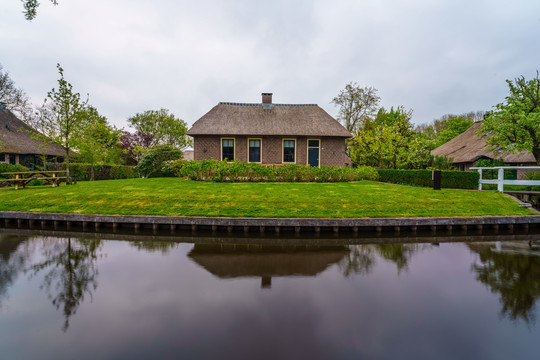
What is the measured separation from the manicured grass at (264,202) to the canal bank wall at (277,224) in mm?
384

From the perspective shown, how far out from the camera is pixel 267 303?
436 cm

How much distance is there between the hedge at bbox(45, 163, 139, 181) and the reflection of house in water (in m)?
20.0

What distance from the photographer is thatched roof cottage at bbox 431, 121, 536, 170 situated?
1964cm

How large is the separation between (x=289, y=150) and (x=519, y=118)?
45.9 ft

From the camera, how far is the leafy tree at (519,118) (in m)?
14.0

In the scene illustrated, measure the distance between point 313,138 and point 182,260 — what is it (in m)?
16.6

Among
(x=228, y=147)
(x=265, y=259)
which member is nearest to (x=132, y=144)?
(x=228, y=147)

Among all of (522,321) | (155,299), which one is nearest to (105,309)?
(155,299)

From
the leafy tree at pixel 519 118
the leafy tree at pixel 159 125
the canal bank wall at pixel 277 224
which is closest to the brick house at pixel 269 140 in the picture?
the leafy tree at pixel 519 118

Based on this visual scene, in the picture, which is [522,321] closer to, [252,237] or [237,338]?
[237,338]

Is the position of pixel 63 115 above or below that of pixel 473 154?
above

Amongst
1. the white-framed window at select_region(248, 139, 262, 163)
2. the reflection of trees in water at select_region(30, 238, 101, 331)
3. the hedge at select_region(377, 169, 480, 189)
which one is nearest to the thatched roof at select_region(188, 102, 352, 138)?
the white-framed window at select_region(248, 139, 262, 163)

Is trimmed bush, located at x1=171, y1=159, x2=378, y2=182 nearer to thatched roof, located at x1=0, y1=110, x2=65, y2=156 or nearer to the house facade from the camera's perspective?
the house facade

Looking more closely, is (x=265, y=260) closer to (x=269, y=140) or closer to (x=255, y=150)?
(x=255, y=150)
